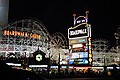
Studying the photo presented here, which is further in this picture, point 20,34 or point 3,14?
point 20,34

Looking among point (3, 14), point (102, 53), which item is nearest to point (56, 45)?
point (102, 53)

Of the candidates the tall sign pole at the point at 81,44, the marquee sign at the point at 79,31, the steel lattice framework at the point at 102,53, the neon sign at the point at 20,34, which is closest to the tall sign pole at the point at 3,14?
the neon sign at the point at 20,34

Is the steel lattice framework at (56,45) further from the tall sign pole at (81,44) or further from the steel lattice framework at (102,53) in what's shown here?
the steel lattice framework at (102,53)

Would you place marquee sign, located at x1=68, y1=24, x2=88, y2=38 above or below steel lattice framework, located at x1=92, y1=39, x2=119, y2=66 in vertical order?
above

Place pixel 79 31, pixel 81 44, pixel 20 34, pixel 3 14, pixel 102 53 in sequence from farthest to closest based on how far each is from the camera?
pixel 102 53
pixel 79 31
pixel 81 44
pixel 20 34
pixel 3 14

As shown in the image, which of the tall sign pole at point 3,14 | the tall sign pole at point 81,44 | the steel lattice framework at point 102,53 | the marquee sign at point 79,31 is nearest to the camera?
the tall sign pole at point 3,14

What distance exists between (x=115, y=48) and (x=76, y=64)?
4439cm

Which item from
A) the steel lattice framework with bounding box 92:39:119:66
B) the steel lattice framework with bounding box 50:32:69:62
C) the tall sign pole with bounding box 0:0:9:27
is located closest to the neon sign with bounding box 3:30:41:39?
the steel lattice framework with bounding box 50:32:69:62

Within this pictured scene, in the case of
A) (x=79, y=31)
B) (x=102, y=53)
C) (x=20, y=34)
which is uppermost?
(x=79, y=31)

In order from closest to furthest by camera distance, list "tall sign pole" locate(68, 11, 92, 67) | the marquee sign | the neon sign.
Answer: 1. the neon sign
2. "tall sign pole" locate(68, 11, 92, 67)
3. the marquee sign

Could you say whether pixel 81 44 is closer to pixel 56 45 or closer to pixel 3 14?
pixel 56 45

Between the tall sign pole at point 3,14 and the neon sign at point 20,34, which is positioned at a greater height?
the neon sign at point 20,34

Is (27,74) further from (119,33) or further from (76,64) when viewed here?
(119,33)

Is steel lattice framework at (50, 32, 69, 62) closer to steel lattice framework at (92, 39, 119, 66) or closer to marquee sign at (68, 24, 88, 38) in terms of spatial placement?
marquee sign at (68, 24, 88, 38)
